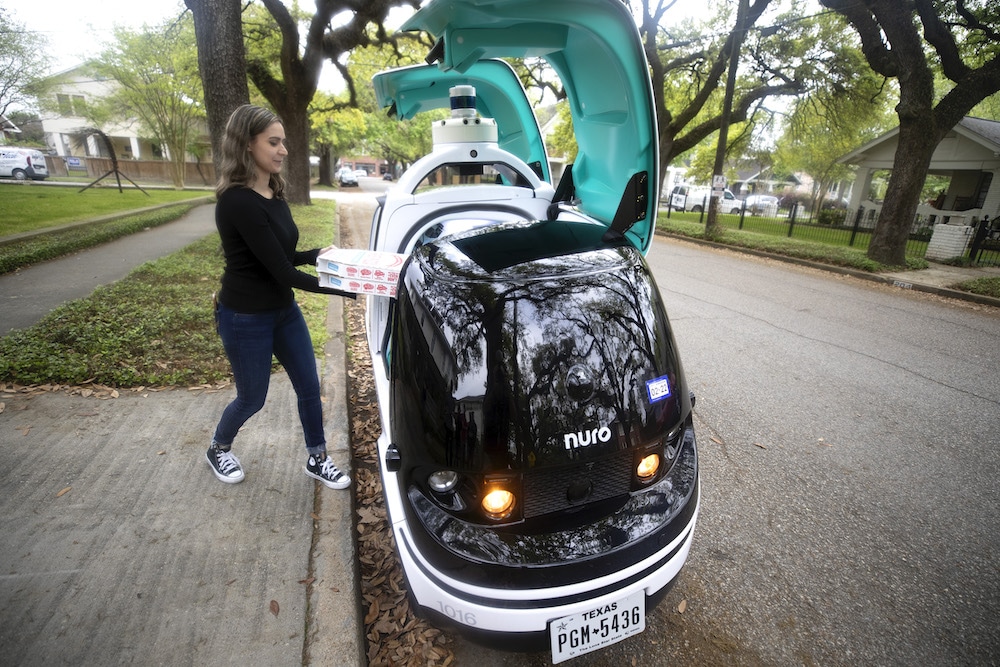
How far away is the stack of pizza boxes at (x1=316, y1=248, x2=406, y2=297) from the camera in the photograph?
2002 mm

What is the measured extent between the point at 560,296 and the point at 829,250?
12456 millimetres

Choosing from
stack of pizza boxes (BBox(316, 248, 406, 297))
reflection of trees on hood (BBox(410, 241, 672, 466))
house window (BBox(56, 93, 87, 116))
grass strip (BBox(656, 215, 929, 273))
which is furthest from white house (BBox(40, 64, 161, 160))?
reflection of trees on hood (BBox(410, 241, 672, 466))

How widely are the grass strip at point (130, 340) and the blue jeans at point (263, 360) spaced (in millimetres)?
1472

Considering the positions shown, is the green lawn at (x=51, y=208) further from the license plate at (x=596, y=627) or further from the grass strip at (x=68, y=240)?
the license plate at (x=596, y=627)

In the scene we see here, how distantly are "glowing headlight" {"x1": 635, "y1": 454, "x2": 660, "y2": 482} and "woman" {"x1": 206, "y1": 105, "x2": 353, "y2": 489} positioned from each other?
1.52 m

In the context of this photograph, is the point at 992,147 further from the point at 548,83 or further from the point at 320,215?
the point at 320,215

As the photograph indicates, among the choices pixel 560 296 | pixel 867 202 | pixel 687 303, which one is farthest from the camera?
pixel 867 202

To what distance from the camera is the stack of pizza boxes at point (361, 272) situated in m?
2.00

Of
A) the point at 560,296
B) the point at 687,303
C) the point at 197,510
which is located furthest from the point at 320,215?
the point at 560,296

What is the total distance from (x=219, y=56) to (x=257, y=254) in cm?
596

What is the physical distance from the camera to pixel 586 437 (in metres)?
1.48

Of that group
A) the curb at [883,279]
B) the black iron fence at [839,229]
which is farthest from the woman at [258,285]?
the black iron fence at [839,229]

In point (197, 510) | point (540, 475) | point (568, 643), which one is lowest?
point (197, 510)

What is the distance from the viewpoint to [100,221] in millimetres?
10281
